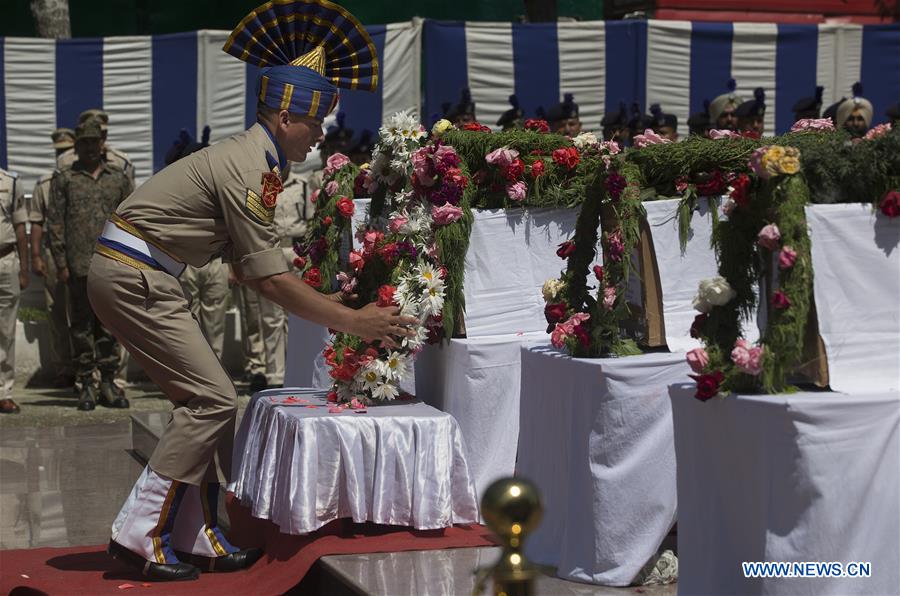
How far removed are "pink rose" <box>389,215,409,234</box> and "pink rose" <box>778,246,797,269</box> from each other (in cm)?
237

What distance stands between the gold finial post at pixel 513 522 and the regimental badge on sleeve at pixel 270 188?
9.30 feet

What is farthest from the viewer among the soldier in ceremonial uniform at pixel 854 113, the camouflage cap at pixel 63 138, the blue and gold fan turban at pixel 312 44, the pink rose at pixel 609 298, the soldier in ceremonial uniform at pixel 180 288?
the camouflage cap at pixel 63 138

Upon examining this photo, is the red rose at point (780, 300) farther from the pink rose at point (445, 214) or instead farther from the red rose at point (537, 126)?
the red rose at point (537, 126)

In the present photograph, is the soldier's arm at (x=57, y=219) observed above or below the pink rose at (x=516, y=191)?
below

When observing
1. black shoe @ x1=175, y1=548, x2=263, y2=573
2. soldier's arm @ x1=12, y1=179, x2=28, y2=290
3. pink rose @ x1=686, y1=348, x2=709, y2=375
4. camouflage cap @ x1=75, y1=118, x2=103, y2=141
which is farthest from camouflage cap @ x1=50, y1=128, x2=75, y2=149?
pink rose @ x1=686, y1=348, x2=709, y2=375

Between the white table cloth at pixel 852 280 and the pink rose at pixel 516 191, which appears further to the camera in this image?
the pink rose at pixel 516 191

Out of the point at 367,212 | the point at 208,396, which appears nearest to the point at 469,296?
the point at 367,212

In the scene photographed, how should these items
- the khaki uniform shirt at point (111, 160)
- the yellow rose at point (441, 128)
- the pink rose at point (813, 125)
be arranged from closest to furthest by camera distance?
the pink rose at point (813, 125), the yellow rose at point (441, 128), the khaki uniform shirt at point (111, 160)

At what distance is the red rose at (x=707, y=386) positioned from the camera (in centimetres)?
401

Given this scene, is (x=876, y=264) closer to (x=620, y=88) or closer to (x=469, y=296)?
(x=469, y=296)

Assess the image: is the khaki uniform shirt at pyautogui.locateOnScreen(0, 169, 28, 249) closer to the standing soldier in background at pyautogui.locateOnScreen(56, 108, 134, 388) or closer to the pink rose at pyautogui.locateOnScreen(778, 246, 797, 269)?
the standing soldier in background at pyautogui.locateOnScreen(56, 108, 134, 388)

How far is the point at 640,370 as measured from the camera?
4.80 meters

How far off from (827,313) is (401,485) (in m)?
2.02

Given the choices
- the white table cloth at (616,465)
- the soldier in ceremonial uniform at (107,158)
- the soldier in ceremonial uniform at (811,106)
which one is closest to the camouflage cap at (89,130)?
the soldier in ceremonial uniform at (107,158)
